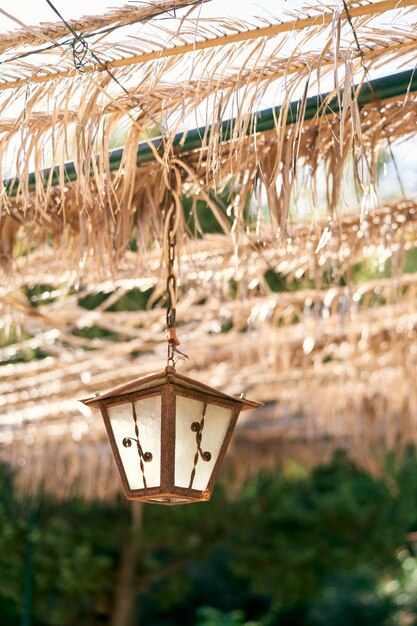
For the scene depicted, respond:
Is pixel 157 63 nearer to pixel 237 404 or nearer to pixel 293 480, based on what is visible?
pixel 237 404

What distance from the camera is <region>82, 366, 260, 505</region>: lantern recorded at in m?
2.32

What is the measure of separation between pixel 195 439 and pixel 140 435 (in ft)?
0.43

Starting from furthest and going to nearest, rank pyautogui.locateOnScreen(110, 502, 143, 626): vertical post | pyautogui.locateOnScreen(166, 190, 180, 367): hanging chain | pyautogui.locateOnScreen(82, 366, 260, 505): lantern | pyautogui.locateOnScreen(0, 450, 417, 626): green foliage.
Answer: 1. pyautogui.locateOnScreen(110, 502, 143, 626): vertical post
2. pyautogui.locateOnScreen(0, 450, 417, 626): green foliage
3. pyautogui.locateOnScreen(166, 190, 180, 367): hanging chain
4. pyautogui.locateOnScreen(82, 366, 260, 505): lantern

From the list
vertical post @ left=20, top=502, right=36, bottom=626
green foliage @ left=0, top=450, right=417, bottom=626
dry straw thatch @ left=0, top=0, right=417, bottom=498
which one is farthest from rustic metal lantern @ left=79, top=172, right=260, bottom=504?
green foliage @ left=0, top=450, right=417, bottom=626

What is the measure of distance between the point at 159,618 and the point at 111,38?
825cm

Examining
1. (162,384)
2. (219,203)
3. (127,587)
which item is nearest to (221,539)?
(127,587)

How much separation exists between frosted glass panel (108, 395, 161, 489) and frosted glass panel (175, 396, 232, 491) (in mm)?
47

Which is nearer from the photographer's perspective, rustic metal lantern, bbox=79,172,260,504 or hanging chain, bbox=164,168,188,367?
rustic metal lantern, bbox=79,172,260,504

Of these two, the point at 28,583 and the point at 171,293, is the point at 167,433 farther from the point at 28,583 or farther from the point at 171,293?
the point at 28,583

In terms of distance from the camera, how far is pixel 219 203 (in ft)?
10.5

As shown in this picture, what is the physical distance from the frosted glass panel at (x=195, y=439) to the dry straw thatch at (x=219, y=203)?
55 centimetres

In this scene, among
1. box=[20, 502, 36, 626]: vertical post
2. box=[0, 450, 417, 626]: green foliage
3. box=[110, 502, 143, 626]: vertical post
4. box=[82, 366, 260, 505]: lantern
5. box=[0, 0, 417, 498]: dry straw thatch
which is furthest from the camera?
box=[110, 502, 143, 626]: vertical post

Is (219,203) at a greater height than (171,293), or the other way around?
(219,203)

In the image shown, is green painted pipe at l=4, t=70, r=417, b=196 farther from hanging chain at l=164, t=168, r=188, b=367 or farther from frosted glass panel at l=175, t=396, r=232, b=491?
frosted glass panel at l=175, t=396, r=232, b=491
